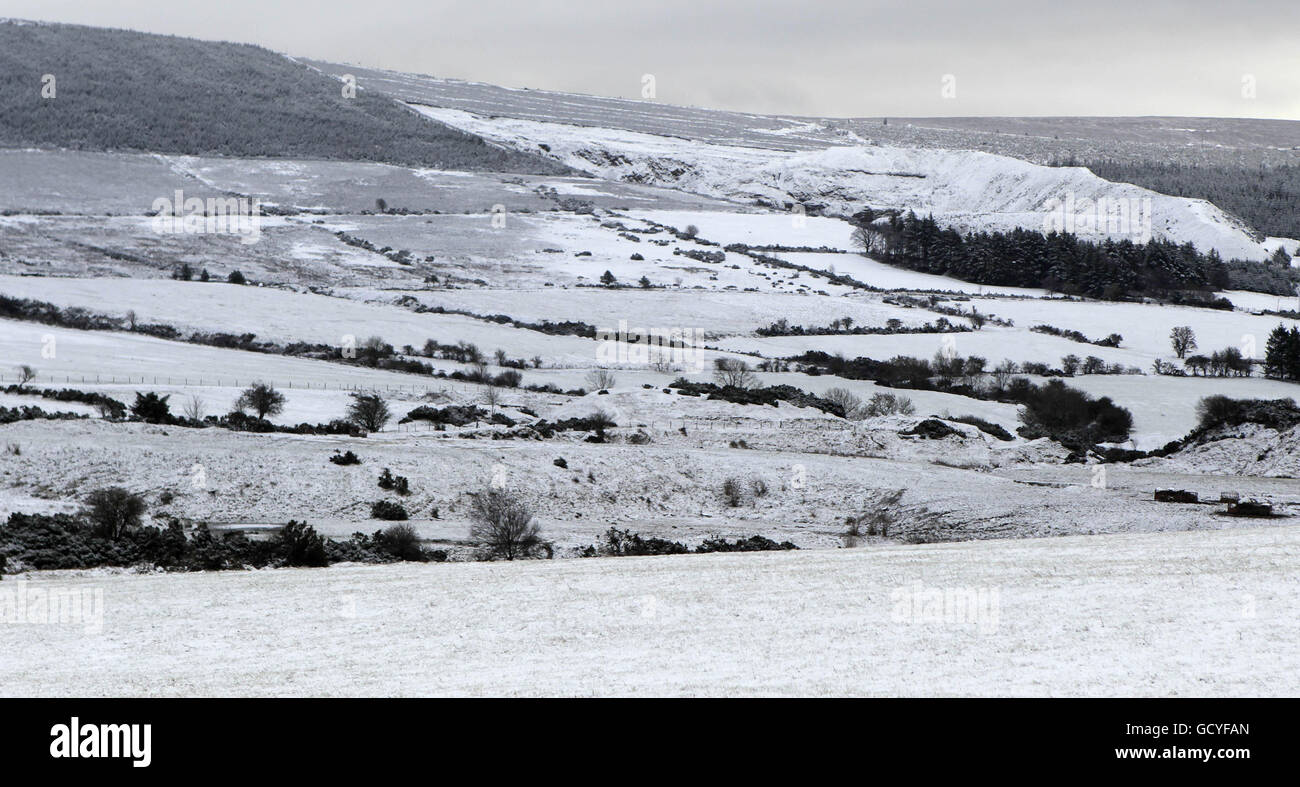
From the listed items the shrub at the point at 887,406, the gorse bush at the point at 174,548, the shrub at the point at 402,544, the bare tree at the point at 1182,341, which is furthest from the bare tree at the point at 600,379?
the bare tree at the point at 1182,341

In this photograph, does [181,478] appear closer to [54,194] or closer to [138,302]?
[138,302]

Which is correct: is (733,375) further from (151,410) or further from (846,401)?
(151,410)

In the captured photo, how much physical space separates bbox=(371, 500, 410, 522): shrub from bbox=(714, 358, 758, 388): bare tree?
23.9 meters

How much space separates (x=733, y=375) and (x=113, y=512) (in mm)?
33449

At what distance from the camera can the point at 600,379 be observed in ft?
194

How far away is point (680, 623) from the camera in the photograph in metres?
17.7

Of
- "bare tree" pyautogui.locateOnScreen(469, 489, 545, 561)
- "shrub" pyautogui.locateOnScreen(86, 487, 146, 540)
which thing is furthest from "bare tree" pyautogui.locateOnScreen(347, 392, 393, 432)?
"shrub" pyautogui.locateOnScreen(86, 487, 146, 540)

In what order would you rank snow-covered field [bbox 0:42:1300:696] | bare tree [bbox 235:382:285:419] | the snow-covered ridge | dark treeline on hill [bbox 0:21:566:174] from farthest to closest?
dark treeline on hill [bbox 0:21:566:174] → the snow-covered ridge → bare tree [bbox 235:382:285:419] → snow-covered field [bbox 0:42:1300:696]

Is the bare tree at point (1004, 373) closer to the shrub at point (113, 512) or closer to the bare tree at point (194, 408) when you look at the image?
the bare tree at point (194, 408)

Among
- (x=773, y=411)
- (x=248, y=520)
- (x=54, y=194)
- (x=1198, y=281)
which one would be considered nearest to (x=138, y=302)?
(x=773, y=411)

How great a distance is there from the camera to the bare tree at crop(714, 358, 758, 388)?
189 ft

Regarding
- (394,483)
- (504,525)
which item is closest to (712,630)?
(504,525)

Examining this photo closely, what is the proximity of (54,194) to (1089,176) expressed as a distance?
114496mm

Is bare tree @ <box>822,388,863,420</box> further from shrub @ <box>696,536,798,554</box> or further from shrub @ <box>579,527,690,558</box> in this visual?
shrub @ <box>579,527,690,558</box>
